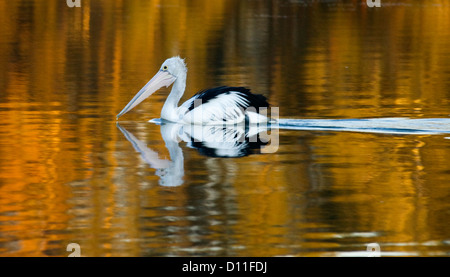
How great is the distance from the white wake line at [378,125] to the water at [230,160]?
0.04 m

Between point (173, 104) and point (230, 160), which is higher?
point (173, 104)

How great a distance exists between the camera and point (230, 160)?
1070 centimetres

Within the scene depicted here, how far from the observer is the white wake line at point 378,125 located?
12438mm

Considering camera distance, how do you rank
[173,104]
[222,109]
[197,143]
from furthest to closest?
[173,104] → [222,109] → [197,143]

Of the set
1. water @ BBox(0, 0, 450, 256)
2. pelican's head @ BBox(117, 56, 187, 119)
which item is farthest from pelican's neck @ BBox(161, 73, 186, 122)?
water @ BBox(0, 0, 450, 256)

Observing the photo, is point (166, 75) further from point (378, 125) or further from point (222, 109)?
point (378, 125)

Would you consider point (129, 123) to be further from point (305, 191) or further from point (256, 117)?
point (305, 191)

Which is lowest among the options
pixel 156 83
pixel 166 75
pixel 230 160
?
pixel 230 160

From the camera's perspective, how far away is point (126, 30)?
2930cm

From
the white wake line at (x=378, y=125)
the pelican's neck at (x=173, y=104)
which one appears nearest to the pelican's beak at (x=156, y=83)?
the pelican's neck at (x=173, y=104)

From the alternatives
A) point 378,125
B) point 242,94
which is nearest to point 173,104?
A: point 242,94

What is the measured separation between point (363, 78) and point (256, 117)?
562cm

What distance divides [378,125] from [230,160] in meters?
2.74
